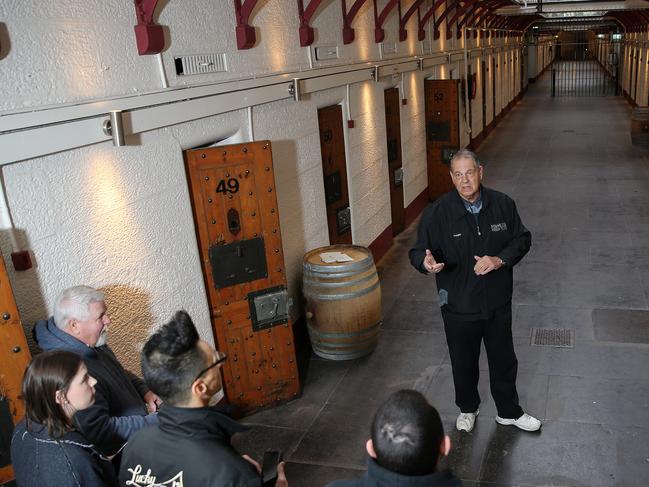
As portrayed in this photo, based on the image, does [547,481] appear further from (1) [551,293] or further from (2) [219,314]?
(1) [551,293]

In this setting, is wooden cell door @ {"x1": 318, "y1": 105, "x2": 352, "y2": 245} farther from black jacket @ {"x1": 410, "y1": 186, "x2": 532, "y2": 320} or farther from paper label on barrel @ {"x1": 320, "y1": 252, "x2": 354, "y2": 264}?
black jacket @ {"x1": 410, "y1": 186, "x2": 532, "y2": 320}

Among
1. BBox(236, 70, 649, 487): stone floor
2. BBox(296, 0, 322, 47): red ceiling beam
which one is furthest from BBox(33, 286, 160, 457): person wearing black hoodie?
BBox(296, 0, 322, 47): red ceiling beam

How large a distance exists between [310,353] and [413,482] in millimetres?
4304

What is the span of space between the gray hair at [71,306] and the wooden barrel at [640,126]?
14737mm

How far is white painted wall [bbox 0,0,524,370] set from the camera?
10.3 feet

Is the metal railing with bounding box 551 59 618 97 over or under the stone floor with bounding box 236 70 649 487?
under

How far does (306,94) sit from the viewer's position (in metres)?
6.27

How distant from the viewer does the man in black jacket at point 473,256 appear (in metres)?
3.96

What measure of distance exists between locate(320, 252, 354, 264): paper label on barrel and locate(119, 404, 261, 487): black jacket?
11.5 ft

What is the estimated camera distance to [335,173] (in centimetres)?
712

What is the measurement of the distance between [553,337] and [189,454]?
467 centimetres

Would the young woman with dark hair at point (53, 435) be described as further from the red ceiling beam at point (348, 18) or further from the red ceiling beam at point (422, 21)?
the red ceiling beam at point (422, 21)

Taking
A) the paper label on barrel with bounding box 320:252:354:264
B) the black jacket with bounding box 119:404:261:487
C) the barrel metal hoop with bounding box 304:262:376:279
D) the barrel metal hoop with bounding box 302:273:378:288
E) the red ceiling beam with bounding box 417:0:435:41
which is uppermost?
the red ceiling beam with bounding box 417:0:435:41

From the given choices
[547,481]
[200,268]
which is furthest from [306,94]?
[547,481]
